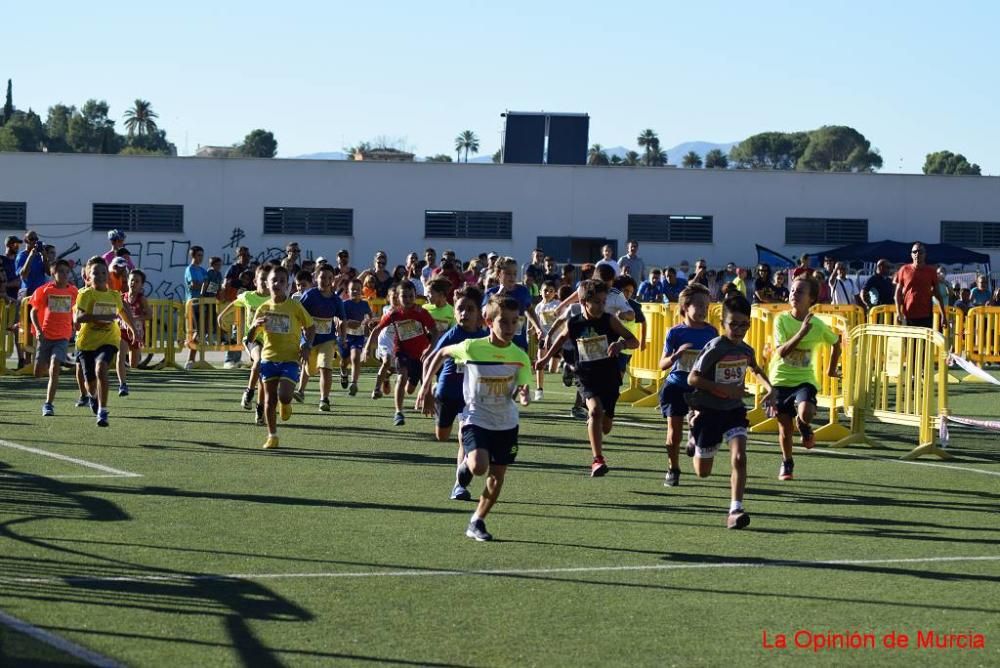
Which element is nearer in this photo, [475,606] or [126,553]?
[475,606]

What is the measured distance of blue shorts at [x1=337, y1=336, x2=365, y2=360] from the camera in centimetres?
2160

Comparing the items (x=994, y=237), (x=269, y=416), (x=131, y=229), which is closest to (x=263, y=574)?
(x=269, y=416)

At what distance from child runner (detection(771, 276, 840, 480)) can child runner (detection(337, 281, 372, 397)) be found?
24.7 ft

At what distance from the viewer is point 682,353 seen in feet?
42.4

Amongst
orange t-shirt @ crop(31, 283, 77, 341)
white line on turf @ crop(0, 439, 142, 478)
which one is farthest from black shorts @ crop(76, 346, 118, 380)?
orange t-shirt @ crop(31, 283, 77, 341)

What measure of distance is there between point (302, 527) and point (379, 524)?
564mm

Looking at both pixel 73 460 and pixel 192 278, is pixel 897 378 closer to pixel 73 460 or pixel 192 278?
pixel 73 460

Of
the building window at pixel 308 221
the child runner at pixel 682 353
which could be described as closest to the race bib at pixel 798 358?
the child runner at pixel 682 353

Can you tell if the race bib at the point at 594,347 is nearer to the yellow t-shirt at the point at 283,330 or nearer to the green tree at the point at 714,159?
the yellow t-shirt at the point at 283,330

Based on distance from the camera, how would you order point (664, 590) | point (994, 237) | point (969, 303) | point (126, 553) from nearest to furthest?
point (664, 590) → point (126, 553) → point (969, 303) → point (994, 237)

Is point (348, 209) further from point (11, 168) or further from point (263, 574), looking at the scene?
point (263, 574)

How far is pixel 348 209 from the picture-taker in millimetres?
47188

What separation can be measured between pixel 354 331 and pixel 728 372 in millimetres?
10891

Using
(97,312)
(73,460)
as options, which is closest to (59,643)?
(73,460)
